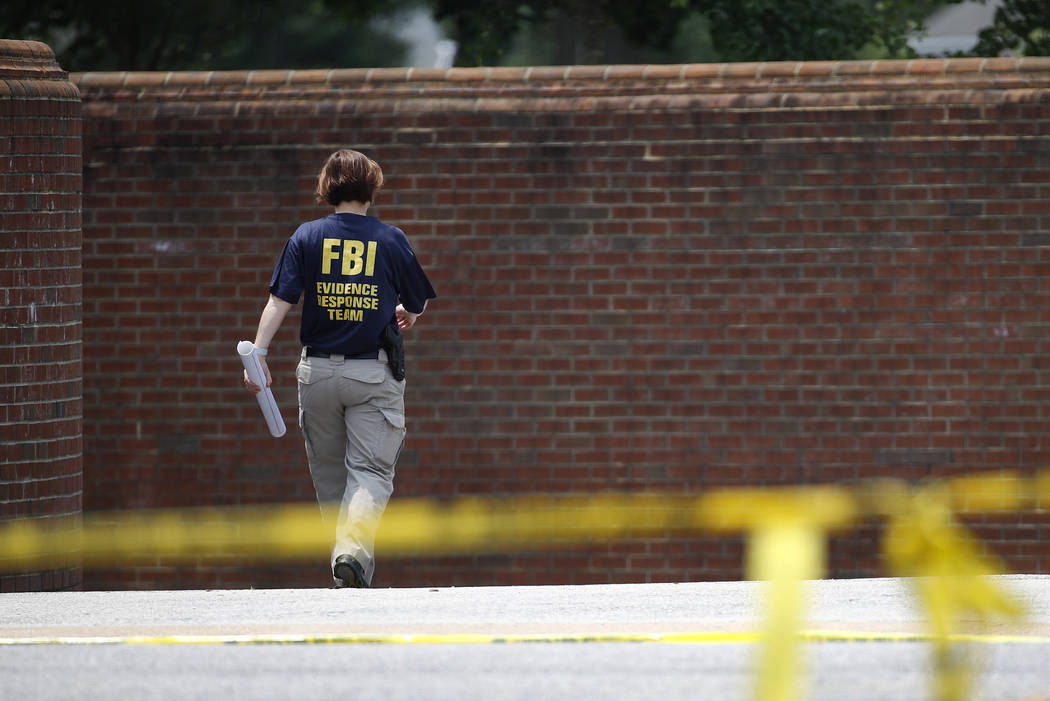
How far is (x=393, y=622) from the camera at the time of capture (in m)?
5.38

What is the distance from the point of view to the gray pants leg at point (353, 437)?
6156mm

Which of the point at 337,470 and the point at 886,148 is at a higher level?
the point at 886,148

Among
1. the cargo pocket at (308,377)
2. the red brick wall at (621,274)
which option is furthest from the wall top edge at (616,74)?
the cargo pocket at (308,377)

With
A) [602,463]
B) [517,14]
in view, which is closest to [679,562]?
[602,463]

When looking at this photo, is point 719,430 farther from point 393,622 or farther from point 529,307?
point 393,622

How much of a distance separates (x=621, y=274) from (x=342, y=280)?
1767mm

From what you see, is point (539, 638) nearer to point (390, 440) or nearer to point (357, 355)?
point (390, 440)

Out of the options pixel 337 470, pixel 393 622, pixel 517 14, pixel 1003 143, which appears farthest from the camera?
pixel 517 14

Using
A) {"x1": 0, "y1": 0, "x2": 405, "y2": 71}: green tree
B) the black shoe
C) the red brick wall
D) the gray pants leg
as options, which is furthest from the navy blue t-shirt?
{"x1": 0, "y1": 0, "x2": 405, "y2": 71}: green tree

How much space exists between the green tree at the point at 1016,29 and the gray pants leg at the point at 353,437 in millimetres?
5146

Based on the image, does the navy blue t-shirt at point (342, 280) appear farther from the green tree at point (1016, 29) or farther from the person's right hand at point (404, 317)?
the green tree at point (1016, 29)

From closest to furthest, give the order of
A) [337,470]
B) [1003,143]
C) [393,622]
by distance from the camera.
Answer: [393,622], [337,470], [1003,143]

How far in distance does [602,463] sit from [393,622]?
7.70 ft

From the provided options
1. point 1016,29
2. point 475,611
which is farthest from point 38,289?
point 1016,29
